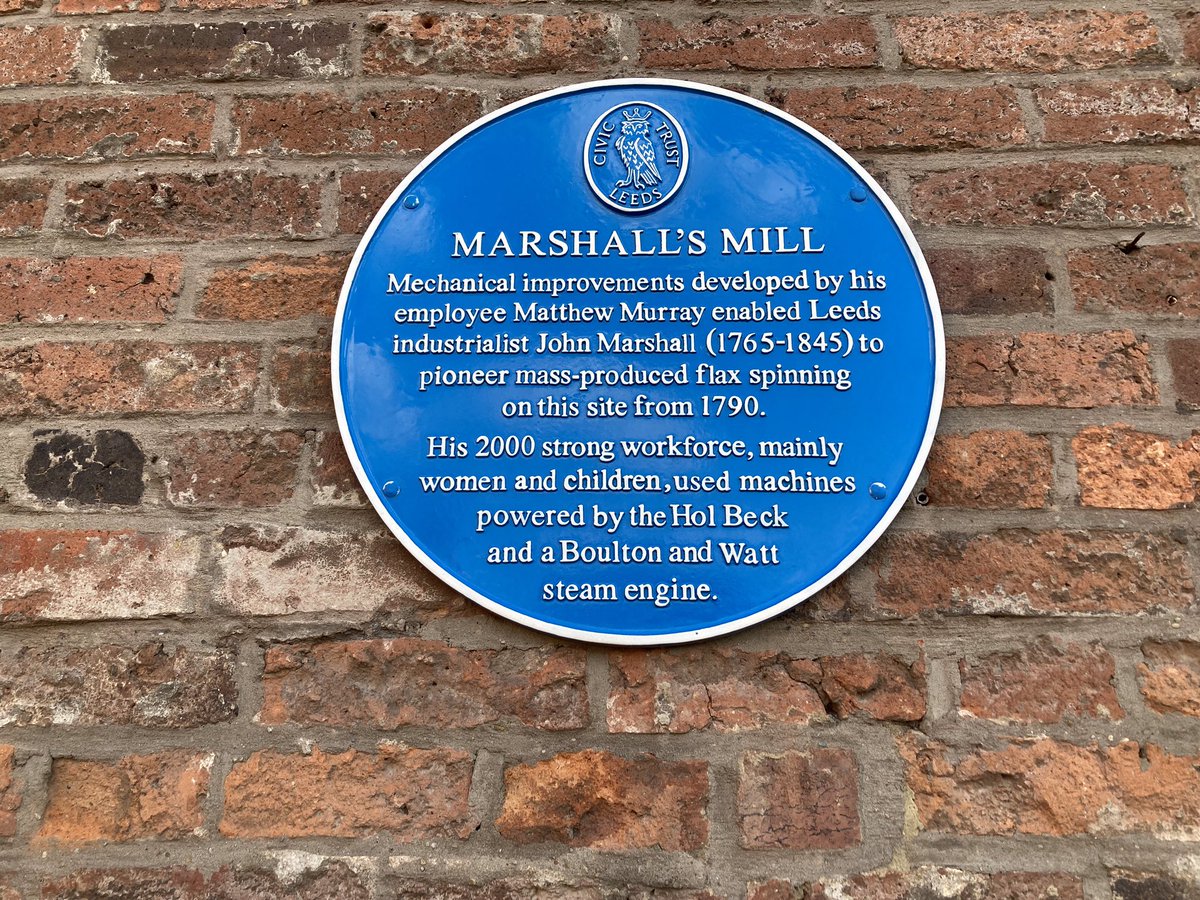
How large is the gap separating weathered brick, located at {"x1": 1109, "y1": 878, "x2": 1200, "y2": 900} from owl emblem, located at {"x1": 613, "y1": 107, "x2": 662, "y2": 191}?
142 centimetres

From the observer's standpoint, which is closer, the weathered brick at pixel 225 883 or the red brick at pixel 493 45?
the weathered brick at pixel 225 883

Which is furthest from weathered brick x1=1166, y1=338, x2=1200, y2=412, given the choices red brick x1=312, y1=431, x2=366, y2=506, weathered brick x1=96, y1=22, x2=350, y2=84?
weathered brick x1=96, y1=22, x2=350, y2=84

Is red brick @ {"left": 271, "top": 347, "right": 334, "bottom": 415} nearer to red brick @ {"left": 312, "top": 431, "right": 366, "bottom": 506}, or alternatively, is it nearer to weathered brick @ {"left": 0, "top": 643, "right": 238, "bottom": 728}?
red brick @ {"left": 312, "top": 431, "right": 366, "bottom": 506}

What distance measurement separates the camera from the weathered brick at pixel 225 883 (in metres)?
1.38

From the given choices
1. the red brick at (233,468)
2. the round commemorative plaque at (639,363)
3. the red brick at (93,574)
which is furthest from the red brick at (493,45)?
the red brick at (93,574)

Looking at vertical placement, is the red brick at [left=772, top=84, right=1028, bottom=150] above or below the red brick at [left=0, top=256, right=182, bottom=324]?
above

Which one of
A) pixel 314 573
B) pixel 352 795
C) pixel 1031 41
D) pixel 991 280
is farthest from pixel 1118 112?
pixel 352 795

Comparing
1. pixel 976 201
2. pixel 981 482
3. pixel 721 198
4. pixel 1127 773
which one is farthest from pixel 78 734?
pixel 976 201

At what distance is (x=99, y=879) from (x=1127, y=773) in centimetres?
168

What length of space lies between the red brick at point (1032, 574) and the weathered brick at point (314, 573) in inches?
32.0

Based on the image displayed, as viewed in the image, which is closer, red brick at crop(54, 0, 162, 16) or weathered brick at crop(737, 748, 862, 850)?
weathered brick at crop(737, 748, 862, 850)

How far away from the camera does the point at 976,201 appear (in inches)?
65.4

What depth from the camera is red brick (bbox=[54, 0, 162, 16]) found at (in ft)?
6.08

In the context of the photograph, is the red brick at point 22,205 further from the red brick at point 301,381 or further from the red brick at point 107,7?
the red brick at point 301,381
